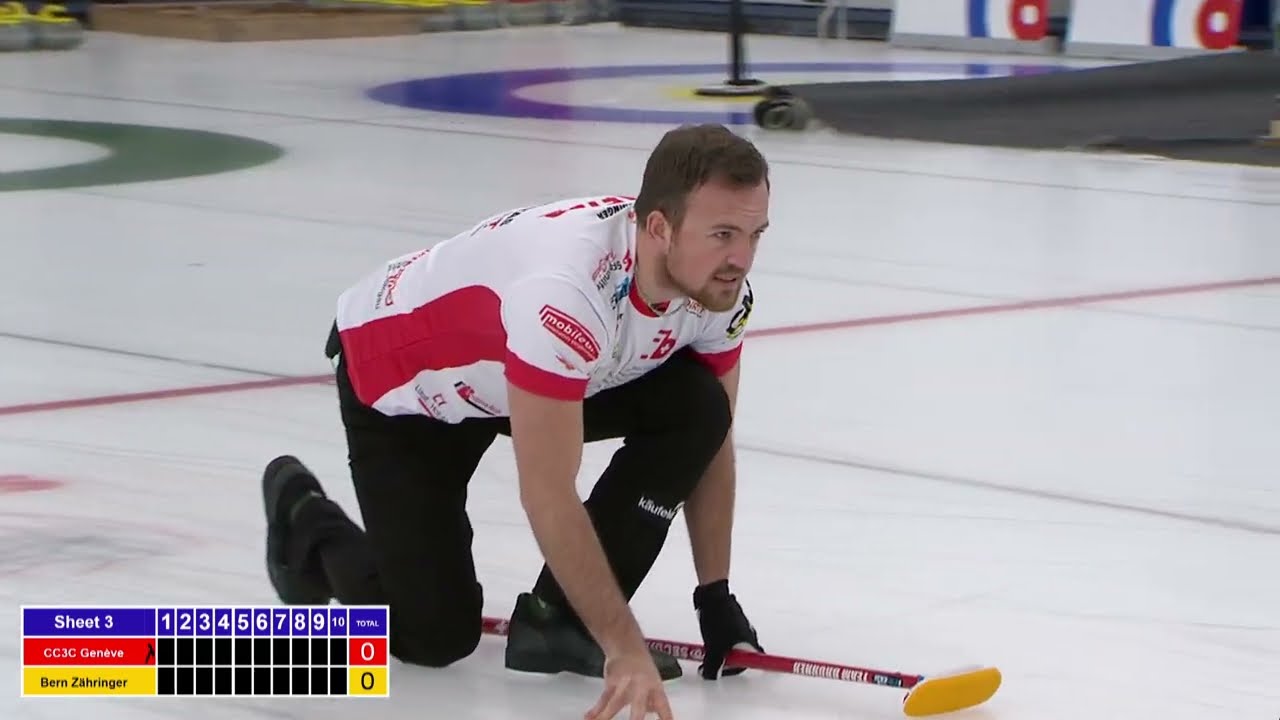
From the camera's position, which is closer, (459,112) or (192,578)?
(192,578)

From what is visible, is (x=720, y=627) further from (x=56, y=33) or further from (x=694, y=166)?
(x=56, y=33)

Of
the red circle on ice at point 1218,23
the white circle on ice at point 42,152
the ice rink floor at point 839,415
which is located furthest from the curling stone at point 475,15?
the ice rink floor at point 839,415

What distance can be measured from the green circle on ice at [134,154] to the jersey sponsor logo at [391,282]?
18.4 ft

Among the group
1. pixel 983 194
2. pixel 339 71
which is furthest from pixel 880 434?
pixel 339 71

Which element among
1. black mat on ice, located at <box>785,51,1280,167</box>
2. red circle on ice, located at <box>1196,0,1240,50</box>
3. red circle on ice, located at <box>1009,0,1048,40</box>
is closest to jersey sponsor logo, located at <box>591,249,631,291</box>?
black mat on ice, located at <box>785,51,1280,167</box>

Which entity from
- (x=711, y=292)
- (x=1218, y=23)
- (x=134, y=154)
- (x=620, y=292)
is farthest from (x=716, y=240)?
(x=1218, y=23)

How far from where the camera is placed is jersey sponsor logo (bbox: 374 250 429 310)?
325 centimetres

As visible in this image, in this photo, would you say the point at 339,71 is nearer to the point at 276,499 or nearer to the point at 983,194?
the point at 983,194

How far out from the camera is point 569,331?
285 cm

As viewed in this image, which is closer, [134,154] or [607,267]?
[607,267]

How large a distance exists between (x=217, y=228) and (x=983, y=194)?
10.0 feet

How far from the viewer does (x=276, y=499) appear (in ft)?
11.6

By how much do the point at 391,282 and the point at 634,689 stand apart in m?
0.79

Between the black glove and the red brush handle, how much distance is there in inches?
0.6
